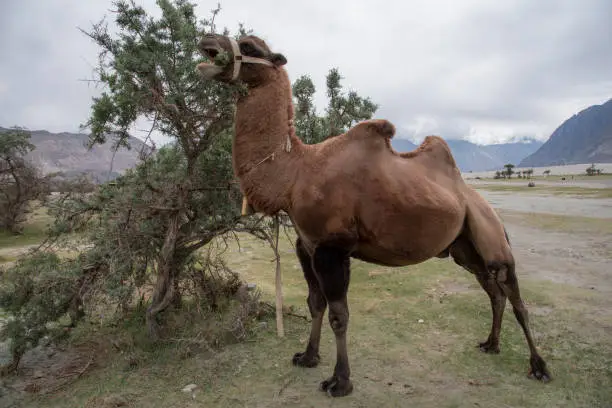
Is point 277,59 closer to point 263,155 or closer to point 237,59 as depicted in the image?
point 237,59

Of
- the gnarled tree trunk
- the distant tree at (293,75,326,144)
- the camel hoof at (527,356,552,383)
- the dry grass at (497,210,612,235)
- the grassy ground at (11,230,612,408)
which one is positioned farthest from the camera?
the dry grass at (497,210,612,235)

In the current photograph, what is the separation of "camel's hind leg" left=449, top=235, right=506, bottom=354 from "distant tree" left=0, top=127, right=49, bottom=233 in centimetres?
1835

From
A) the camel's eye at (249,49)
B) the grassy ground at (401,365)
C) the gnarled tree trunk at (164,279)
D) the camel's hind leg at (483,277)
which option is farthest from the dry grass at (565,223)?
the camel's eye at (249,49)

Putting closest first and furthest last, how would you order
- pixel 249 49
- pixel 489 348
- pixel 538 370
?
pixel 249 49
pixel 538 370
pixel 489 348

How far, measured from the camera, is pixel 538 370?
164 inches

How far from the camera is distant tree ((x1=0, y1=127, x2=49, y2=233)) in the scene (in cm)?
1678

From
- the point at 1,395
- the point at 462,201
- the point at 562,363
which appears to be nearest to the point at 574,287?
the point at 562,363

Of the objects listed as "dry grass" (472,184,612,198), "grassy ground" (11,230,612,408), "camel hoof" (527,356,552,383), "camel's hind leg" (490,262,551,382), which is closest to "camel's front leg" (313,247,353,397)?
"grassy ground" (11,230,612,408)

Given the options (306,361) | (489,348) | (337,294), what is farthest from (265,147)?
(489,348)

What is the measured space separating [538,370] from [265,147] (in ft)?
12.7

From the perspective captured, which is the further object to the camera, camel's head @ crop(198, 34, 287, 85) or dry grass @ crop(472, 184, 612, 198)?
dry grass @ crop(472, 184, 612, 198)

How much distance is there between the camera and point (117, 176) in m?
4.86

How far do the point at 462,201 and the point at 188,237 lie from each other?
359 cm

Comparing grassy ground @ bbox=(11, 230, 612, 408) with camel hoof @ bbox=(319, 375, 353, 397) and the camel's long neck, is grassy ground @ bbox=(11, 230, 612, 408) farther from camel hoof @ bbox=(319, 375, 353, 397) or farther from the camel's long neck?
the camel's long neck
